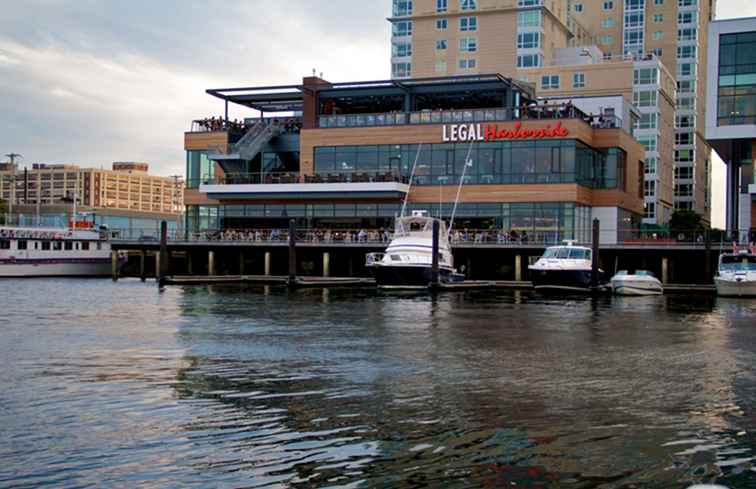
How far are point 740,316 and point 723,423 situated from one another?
25263 mm

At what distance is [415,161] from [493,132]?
622cm

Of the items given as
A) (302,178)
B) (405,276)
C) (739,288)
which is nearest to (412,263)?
(405,276)

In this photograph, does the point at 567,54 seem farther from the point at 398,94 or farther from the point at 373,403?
the point at 373,403

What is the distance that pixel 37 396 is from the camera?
62.6 ft

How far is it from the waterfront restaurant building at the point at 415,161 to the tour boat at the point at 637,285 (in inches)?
572

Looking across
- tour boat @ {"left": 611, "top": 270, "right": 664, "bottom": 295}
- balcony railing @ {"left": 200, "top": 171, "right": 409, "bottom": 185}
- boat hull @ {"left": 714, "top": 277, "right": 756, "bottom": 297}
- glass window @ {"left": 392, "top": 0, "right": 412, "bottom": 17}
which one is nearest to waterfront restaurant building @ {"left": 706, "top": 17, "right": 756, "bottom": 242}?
tour boat @ {"left": 611, "top": 270, "right": 664, "bottom": 295}

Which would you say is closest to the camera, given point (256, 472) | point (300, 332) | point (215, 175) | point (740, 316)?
point (256, 472)

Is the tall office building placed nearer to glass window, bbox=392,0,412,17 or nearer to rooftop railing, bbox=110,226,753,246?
glass window, bbox=392,0,412,17

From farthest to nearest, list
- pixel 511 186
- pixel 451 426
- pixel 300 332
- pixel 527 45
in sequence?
1. pixel 527 45
2. pixel 511 186
3. pixel 300 332
4. pixel 451 426

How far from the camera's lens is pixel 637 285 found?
2179 inches

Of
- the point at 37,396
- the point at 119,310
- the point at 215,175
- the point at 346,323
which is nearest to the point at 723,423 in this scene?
the point at 37,396

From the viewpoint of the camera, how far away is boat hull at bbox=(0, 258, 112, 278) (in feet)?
251

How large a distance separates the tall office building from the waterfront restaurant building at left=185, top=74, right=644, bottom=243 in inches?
1289

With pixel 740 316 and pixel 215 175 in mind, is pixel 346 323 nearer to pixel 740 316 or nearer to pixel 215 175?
pixel 740 316
